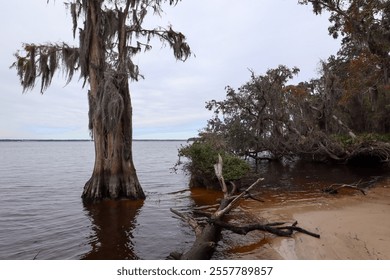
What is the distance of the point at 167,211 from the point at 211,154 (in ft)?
14.4

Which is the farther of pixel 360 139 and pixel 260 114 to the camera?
pixel 260 114

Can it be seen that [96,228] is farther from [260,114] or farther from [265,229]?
[260,114]

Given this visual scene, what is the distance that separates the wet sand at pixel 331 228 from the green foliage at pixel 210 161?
250 centimetres

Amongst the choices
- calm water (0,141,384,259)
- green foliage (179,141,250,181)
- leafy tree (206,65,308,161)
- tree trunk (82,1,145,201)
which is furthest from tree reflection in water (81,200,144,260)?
leafy tree (206,65,308,161)

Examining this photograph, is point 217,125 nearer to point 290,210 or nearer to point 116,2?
point 116,2

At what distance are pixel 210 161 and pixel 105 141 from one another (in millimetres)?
5006

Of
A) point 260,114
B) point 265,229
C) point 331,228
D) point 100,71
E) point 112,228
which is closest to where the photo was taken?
point 265,229

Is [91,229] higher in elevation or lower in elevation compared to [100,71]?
lower

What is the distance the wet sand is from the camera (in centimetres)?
600

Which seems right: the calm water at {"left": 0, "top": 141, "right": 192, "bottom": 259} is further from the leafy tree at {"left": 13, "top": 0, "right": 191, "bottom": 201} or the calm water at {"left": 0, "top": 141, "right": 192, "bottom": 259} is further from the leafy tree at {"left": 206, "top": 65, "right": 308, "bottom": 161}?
the leafy tree at {"left": 206, "top": 65, "right": 308, "bottom": 161}

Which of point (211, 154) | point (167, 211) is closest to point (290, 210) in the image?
point (167, 211)

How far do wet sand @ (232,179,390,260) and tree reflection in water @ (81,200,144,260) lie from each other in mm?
2837

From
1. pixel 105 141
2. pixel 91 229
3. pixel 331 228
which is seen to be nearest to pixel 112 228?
pixel 91 229

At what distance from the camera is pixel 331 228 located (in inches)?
297
